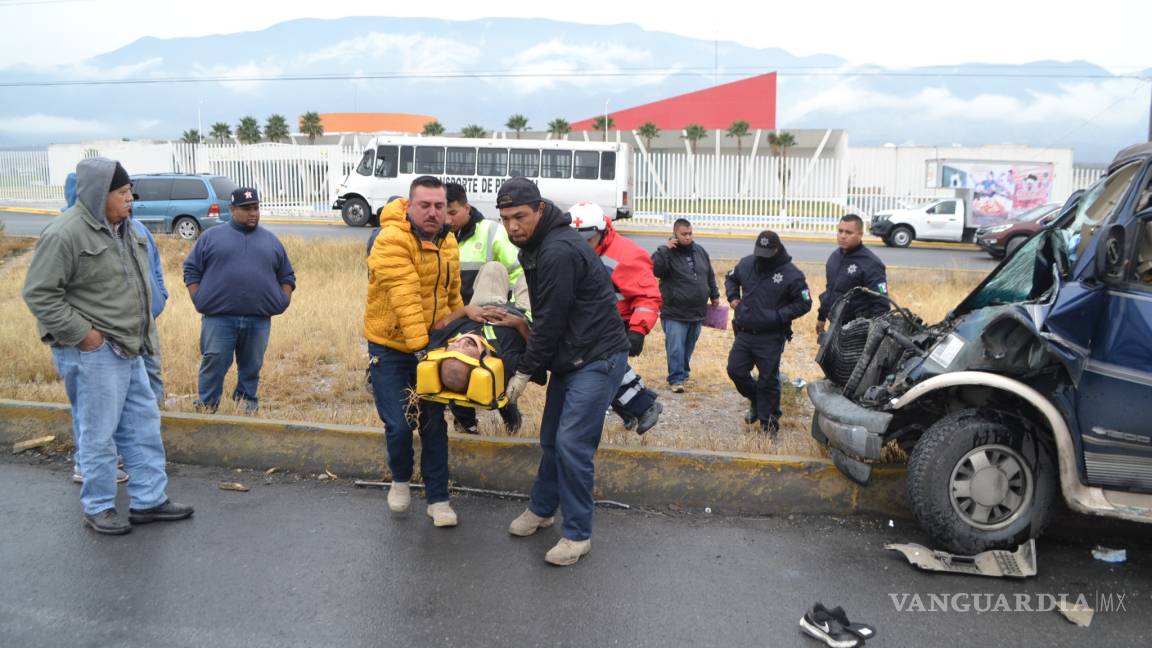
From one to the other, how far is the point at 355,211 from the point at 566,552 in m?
25.9

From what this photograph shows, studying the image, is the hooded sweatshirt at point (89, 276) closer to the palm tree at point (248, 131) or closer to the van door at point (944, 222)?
the van door at point (944, 222)

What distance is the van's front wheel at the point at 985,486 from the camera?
4.59m

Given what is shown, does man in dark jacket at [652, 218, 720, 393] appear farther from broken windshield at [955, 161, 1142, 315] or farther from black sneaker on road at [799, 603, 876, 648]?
black sneaker on road at [799, 603, 876, 648]

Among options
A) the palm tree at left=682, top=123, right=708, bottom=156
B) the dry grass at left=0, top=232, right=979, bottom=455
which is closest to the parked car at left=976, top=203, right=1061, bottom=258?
the dry grass at left=0, top=232, right=979, bottom=455

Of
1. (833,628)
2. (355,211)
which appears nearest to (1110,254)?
(833,628)

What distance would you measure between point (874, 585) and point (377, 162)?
2666 cm

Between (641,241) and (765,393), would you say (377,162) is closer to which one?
(641,241)

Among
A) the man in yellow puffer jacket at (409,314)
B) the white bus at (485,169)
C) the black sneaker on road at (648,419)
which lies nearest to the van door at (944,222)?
the white bus at (485,169)

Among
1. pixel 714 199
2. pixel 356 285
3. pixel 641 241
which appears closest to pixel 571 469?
pixel 356 285

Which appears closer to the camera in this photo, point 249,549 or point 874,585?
point 874,585

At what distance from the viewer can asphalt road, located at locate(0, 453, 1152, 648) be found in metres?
3.94

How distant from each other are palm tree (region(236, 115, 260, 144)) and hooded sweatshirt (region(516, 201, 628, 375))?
58750mm

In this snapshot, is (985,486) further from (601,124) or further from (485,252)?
(601,124)

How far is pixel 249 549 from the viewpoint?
479cm
